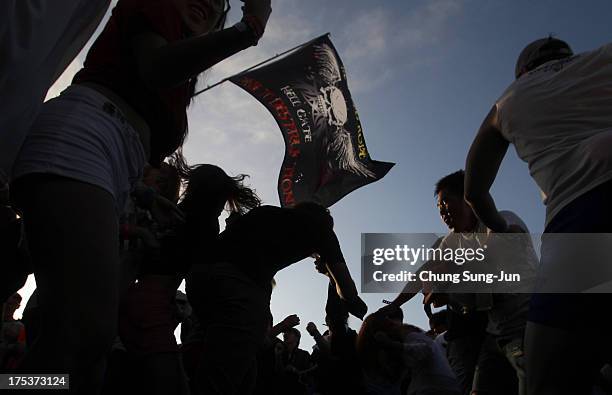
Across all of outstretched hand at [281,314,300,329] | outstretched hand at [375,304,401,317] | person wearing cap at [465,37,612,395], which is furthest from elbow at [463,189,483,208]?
outstretched hand at [281,314,300,329]

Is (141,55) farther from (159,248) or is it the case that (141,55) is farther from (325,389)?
(325,389)

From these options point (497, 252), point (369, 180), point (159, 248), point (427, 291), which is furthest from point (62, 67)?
point (369, 180)

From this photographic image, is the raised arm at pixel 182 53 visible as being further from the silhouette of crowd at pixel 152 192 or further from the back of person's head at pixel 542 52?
the back of person's head at pixel 542 52

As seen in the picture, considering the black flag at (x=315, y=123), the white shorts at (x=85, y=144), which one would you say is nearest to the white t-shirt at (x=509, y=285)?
the white shorts at (x=85, y=144)

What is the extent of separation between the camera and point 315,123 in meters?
7.17

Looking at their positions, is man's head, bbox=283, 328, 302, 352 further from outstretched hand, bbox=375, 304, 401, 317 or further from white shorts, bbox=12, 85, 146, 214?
white shorts, bbox=12, 85, 146, 214

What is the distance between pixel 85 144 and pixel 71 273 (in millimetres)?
330

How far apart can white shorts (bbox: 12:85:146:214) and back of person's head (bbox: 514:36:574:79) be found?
148 cm

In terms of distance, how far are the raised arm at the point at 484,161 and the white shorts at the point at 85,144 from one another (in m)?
1.17

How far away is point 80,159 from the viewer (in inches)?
51.4

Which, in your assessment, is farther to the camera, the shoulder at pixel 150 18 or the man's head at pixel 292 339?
the man's head at pixel 292 339

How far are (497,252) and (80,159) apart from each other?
2894 mm

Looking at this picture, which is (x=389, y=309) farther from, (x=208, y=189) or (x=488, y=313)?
(x=208, y=189)

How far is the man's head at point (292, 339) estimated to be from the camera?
898 cm
